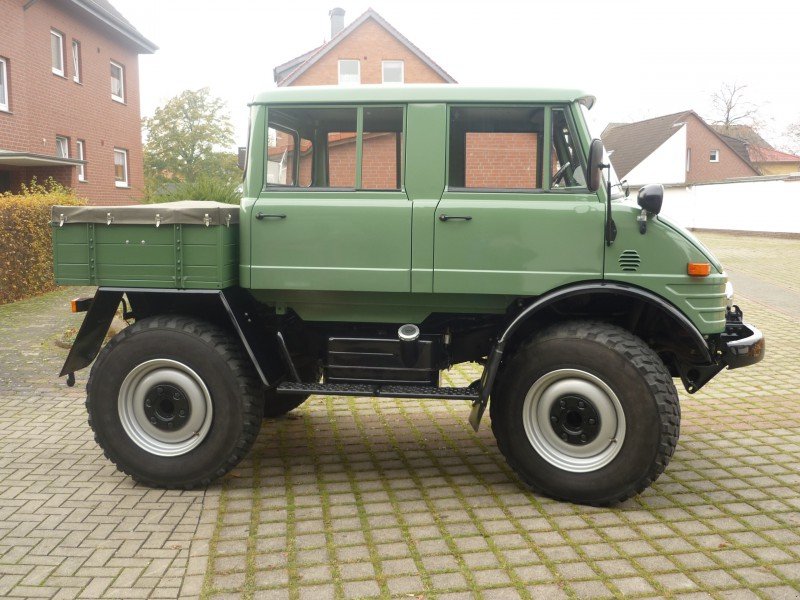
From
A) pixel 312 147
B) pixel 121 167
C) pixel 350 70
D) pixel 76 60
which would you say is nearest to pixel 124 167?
pixel 121 167

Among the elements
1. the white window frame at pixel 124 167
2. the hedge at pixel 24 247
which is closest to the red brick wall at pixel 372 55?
the white window frame at pixel 124 167

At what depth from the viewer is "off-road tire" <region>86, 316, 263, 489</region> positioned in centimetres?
457

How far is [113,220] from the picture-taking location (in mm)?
4508

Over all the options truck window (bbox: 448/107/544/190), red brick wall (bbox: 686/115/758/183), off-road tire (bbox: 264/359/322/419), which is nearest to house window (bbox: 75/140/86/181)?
off-road tire (bbox: 264/359/322/419)

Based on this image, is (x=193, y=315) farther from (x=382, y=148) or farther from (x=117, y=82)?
(x=117, y=82)

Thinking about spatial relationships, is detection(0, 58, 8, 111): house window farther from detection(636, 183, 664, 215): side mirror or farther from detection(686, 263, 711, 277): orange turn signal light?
detection(686, 263, 711, 277): orange turn signal light

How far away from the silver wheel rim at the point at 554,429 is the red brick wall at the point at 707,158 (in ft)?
174

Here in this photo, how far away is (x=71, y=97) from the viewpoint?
80.3 feet

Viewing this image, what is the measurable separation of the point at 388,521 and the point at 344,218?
1708 mm

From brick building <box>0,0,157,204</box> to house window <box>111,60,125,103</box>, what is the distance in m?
0.04

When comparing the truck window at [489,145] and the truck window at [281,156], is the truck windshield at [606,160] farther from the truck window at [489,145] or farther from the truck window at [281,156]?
the truck window at [281,156]

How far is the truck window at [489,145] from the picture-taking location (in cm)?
447

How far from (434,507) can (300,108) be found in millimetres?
2444

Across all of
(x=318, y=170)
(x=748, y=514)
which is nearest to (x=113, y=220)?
(x=318, y=170)
